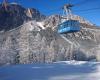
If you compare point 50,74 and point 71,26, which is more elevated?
point 71,26

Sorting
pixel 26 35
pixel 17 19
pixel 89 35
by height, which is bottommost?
pixel 26 35

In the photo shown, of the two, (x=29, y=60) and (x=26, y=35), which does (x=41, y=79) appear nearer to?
(x=29, y=60)

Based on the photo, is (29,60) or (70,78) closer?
(70,78)

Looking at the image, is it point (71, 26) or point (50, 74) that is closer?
point (50, 74)

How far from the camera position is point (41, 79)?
1619 centimetres

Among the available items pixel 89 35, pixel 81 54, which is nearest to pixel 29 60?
pixel 81 54

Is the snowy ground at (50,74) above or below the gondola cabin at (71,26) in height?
below

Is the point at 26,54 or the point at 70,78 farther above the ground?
the point at 26,54

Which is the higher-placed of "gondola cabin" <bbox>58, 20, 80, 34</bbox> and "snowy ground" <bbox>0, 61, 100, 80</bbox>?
"gondola cabin" <bbox>58, 20, 80, 34</bbox>

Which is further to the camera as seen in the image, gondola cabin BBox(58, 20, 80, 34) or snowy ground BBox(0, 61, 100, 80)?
gondola cabin BBox(58, 20, 80, 34)

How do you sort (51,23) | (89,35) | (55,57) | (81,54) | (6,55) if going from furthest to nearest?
(51,23)
(89,35)
(81,54)
(55,57)
(6,55)

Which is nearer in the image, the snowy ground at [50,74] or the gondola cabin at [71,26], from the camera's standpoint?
Answer: the snowy ground at [50,74]

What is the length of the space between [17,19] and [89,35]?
7476 cm

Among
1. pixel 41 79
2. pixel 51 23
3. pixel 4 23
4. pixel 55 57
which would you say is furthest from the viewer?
pixel 4 23
